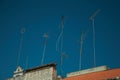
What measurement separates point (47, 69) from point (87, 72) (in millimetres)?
4187

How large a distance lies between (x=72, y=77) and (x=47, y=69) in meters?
2.79

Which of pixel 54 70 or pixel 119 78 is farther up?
pixel 54 70

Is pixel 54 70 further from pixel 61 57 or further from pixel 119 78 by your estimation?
pixel 119 78

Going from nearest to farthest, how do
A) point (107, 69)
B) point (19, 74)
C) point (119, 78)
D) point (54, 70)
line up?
point (119, 78)
point (107, 69)
point (54, 70)
point (19, 74)

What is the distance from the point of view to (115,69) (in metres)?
25.9

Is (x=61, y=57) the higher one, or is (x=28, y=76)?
(x=61, y=57)

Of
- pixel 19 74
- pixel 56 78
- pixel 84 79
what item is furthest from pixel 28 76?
pixel 84 79

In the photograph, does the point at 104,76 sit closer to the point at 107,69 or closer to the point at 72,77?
the point at 107,69

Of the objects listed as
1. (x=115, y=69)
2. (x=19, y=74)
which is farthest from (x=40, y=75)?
(x=115, y=69)

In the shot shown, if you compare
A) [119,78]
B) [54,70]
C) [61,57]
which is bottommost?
[119,78]

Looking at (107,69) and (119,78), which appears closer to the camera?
(119,78)

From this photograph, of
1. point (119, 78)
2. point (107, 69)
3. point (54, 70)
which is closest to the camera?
point (119, 78)

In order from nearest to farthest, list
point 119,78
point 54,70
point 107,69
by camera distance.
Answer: point 119,78, point 107,69, point 54,70

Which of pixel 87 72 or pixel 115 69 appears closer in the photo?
pixel 115 69
